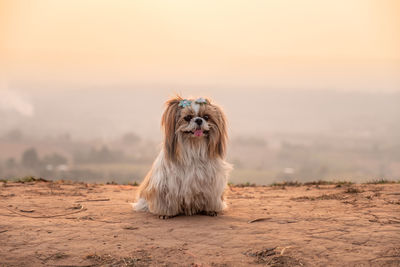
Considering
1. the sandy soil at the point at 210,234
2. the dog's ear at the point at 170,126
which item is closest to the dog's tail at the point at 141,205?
the sandy soil at the point at 210,234

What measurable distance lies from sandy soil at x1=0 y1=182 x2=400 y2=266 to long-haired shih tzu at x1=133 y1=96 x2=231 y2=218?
0.85ft

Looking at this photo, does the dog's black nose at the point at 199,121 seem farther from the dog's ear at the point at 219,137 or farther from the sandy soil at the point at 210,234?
the sandy soil at the point at 210,234

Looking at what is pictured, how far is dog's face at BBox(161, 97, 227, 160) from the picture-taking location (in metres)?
7.10

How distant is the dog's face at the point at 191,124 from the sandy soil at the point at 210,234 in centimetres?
122

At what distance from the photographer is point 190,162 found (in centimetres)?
738

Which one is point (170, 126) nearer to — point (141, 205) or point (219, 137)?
point (219, 137)

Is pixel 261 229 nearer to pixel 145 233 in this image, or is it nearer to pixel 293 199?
pixel 145 233

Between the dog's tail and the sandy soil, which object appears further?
the dog's tail

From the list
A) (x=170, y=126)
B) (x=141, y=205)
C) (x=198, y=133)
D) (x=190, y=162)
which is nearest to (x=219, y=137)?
(x=198, y=133)

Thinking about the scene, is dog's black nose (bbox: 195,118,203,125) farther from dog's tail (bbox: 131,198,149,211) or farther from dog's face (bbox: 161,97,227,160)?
dog's tail (bbox: 131,198,149,211)

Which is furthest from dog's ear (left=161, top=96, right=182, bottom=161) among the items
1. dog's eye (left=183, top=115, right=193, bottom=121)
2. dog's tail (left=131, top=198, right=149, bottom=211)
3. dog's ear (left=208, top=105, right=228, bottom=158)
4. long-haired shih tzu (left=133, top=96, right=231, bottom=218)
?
dog's tail (left=131, top=198, right=149, bottom=211)

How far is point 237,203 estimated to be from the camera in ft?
29.9

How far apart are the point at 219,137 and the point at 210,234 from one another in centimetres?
162

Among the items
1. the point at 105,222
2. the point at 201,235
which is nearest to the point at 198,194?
the point at 201,235
